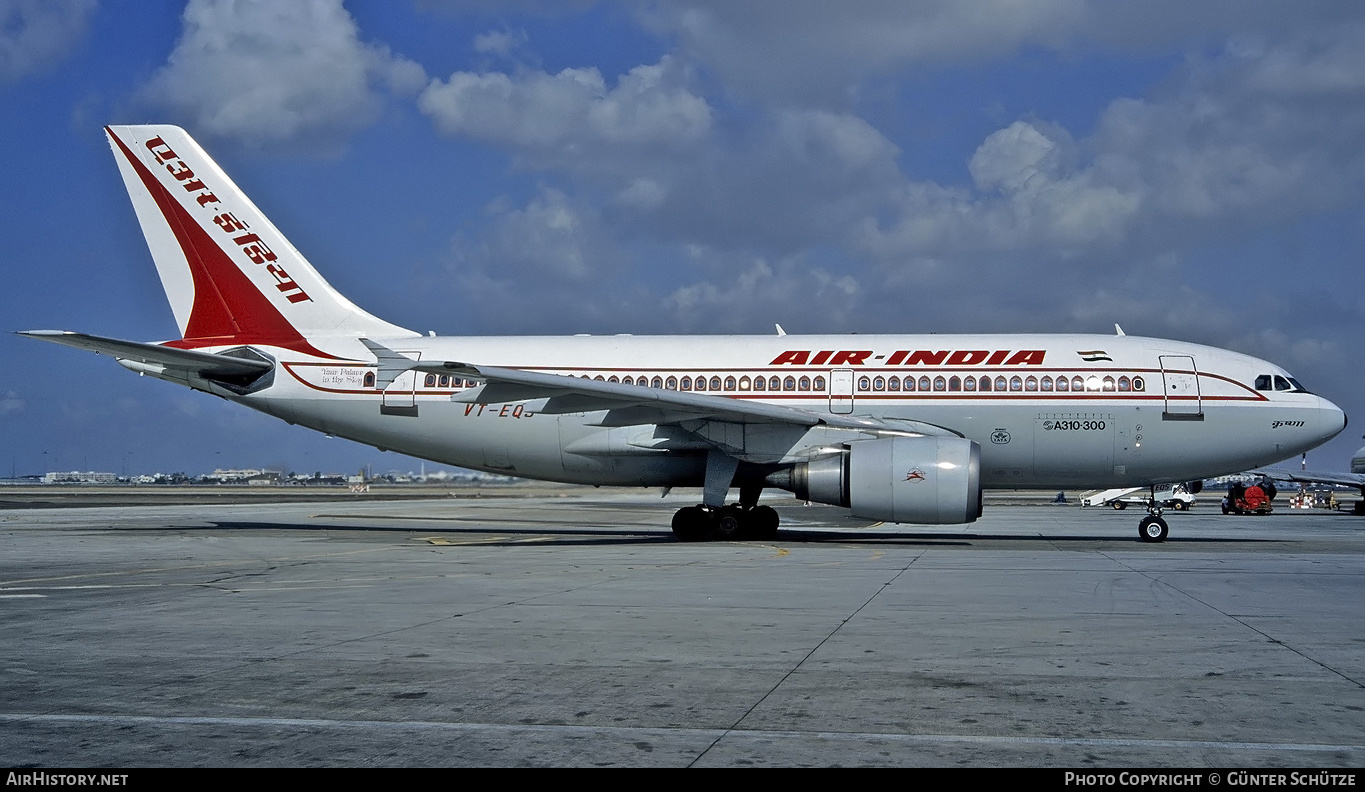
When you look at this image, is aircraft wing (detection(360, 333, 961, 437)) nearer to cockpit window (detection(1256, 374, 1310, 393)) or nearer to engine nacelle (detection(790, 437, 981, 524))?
engine nacelle (detection(790, 437, 981, 524))

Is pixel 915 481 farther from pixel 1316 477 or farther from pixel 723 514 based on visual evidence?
pixel 1316 477

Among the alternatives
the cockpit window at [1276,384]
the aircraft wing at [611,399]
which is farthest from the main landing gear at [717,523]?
the cockpit window at [1276,384]

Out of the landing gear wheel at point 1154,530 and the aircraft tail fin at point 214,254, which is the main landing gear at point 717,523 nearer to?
the landing gear wheel at point 1154,530

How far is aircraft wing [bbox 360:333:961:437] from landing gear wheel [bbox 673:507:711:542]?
2032mm

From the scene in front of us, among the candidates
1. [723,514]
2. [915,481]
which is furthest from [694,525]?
[915,481]

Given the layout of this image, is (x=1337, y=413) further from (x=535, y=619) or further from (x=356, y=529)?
(x=356, y=529)

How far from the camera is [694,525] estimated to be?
21516 millimetres

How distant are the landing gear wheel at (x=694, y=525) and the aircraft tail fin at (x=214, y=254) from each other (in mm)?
8101

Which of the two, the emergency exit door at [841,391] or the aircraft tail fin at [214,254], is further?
the aircraft tail fin at [214,254]

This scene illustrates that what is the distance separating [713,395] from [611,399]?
9.82ft

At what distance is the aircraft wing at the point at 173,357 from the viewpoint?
19.7 meters

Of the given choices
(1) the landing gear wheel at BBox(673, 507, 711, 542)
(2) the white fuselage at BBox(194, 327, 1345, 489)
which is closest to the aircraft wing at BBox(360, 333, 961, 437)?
(2) the white fuselage at BBox(194, 327, 1345, 489)

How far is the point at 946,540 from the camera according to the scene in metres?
21.3

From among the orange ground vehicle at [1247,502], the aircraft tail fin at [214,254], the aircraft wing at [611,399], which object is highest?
the aircraft tail fin at [214,254]
